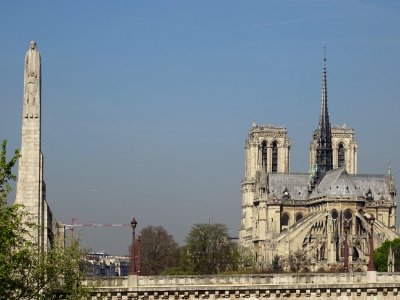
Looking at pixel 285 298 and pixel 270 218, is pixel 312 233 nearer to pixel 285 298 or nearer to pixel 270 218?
pixel 270 218

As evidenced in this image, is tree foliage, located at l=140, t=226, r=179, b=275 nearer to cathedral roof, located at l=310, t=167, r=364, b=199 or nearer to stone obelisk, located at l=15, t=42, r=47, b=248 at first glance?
cathedral roof, located at l=310, t=167, r=364, b=199

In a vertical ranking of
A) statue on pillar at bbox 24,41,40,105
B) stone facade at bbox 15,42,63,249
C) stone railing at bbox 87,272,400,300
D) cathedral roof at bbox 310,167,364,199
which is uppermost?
cathedral roof at bbox 310,167,364,199

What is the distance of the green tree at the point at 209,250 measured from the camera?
5674 inches

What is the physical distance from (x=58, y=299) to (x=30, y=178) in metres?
6.87

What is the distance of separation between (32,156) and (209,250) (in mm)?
94029

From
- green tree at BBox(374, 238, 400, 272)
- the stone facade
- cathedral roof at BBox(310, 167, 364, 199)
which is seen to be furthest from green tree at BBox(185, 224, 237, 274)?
the stone facade

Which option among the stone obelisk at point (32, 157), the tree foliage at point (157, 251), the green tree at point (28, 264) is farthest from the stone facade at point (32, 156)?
the tree foliage at point (157, 251)

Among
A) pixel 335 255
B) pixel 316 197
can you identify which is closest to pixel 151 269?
pixel 335 255

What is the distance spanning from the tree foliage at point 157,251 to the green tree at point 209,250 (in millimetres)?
5428

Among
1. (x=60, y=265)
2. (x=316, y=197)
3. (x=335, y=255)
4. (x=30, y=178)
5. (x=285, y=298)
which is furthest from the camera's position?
(x=316, y=197)

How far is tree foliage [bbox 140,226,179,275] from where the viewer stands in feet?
507

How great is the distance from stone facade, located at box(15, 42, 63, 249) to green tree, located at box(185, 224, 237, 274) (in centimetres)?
8363

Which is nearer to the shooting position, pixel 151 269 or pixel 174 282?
pixel 174 282

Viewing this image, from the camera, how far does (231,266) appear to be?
147500mm
